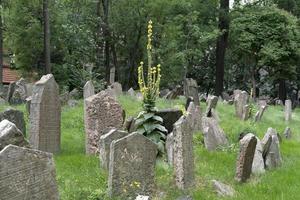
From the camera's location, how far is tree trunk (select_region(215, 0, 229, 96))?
1340 inches

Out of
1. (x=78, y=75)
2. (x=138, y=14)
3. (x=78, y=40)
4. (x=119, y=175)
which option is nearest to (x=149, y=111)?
(x=119, y=175)

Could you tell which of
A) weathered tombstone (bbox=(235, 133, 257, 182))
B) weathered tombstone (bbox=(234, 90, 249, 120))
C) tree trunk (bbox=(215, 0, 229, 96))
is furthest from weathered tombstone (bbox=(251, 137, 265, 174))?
tree trunk (bbox=(215, 0, 229, 96))

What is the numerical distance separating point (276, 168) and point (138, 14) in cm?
2078

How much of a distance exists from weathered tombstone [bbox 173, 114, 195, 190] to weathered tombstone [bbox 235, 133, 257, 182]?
96cm

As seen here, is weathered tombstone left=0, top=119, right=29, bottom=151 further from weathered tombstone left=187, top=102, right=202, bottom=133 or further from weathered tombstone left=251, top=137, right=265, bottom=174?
weathered tombstone left=187, top=102, right=202, bottom=133

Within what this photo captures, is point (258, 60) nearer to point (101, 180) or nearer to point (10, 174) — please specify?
point (101, 180)

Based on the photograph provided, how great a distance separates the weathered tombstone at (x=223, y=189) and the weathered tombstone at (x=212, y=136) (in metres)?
2.70

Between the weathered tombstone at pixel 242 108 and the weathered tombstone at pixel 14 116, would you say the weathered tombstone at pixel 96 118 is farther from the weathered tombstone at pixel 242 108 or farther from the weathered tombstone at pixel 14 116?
the weathered tombstone at pixel 242 108

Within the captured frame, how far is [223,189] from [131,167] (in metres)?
1.77

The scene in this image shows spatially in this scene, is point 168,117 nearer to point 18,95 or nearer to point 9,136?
point 9,136

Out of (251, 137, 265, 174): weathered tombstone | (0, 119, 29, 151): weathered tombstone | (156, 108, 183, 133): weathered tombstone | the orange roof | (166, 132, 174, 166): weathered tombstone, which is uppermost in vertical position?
(0, 119, 29, 151): weathered tombstone

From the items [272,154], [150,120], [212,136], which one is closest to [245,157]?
[272,154]

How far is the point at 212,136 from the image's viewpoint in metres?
12.2

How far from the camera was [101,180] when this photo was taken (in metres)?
8.80
